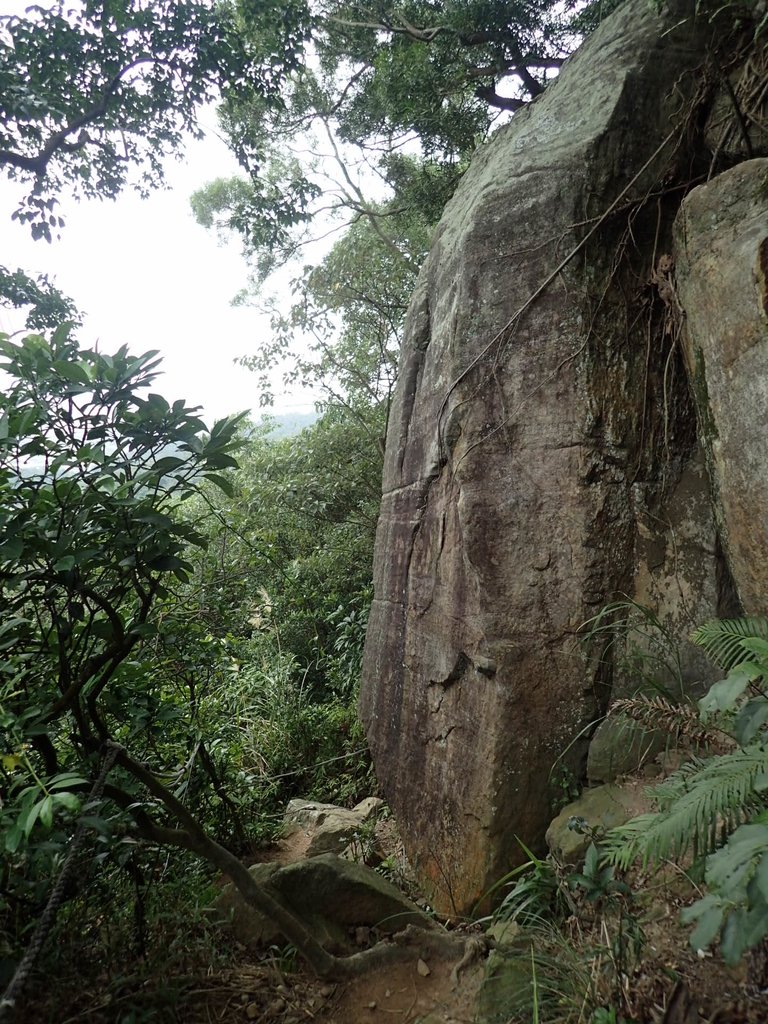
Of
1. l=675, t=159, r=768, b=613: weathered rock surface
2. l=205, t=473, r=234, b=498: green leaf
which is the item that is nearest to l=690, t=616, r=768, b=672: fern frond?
l=675, t=159, r=768, b=613: weathered rock surface

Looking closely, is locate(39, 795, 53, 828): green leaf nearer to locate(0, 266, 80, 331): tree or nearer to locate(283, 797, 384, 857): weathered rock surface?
locate(283, 797, 384, 857): weathered rock surface

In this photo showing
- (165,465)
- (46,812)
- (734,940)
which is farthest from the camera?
(165,465)

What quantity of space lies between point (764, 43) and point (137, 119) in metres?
5.34

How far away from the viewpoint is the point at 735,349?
8.87ft

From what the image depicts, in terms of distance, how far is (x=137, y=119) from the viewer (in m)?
6.00

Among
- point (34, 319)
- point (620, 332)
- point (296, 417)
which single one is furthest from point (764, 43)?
point (296, 417)

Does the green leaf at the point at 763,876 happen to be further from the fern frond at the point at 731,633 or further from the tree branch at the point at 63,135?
the tree branch at the point at 63,135

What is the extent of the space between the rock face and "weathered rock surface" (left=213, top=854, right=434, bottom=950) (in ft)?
1.82

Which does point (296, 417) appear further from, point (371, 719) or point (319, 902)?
point (319, 902)

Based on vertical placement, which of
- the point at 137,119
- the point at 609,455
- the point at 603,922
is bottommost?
the point at 603,922

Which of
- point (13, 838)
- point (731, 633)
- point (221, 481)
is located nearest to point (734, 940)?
point (731, 633)

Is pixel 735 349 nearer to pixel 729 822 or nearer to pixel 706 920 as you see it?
pixel 729 822

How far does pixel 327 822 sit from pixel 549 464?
111 inches

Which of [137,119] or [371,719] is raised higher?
[137,119]
